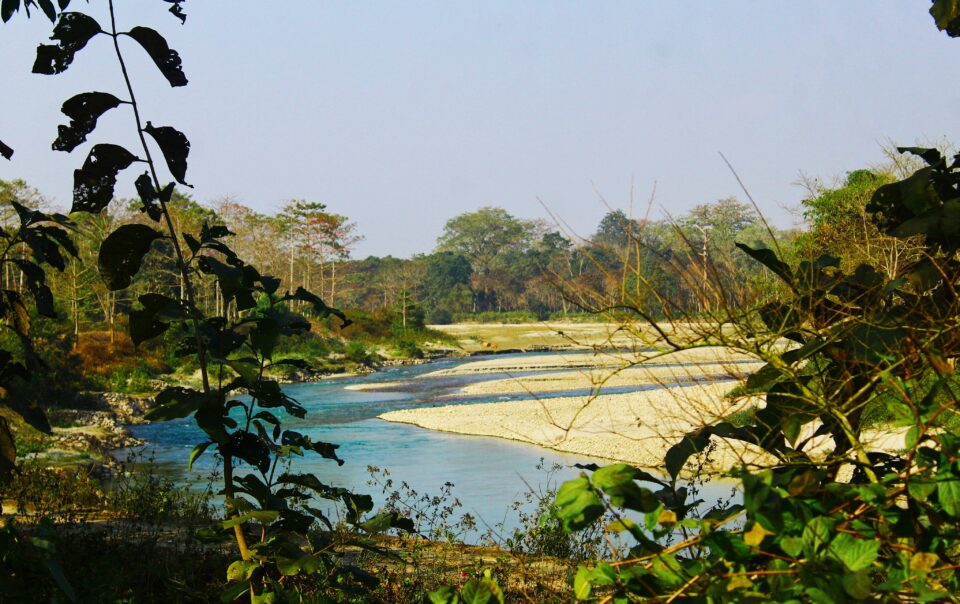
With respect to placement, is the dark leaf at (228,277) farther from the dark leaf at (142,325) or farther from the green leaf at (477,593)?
the green leaf at (477,593)

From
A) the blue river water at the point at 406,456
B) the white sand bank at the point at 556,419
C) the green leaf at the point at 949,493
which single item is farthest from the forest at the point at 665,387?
the white sand bank at the point at 556,419

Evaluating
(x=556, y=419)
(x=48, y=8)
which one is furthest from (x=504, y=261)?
(x=48, y=8)

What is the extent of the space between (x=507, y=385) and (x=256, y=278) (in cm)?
2268

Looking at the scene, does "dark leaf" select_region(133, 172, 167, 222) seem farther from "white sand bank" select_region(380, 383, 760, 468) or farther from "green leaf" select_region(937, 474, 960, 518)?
"white sand bank" select_region(380, 383, 760, 468)

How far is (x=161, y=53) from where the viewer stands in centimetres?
247

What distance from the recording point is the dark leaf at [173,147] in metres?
2.41

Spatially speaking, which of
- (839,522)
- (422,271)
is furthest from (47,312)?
(422,271)

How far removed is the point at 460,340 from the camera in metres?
46.8

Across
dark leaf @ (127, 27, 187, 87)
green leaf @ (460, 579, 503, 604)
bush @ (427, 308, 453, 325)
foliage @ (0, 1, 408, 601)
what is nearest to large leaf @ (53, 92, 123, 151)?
foliage @ (0, 1, 408, 601)

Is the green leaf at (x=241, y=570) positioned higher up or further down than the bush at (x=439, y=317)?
further down

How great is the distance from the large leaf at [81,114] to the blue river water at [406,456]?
3.76 meters

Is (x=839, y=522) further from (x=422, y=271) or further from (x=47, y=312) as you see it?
(x=422, y=271)

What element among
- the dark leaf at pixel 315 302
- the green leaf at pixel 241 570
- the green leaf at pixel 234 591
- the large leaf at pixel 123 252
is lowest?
the green leaf at pixel 234 591

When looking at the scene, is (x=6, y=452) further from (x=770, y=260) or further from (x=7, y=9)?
(x=770, y=260)
